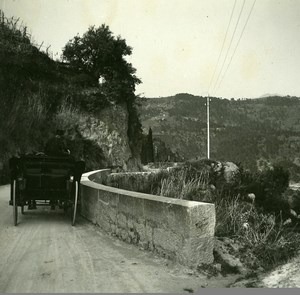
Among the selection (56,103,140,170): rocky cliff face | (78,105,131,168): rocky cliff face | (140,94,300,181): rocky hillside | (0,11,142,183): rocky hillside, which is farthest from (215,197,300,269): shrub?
(140,94,300,181): rocky hillside

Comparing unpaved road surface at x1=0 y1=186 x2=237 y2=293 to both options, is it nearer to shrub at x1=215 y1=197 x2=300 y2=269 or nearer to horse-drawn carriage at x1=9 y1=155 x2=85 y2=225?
horse-drawn carriage at x1=9 y1=155 x2=85 y2=225

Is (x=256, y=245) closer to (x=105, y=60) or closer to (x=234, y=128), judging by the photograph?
(x=105, y=60)

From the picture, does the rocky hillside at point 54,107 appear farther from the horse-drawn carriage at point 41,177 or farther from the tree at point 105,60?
the horse-drawn carriage at point 41,177

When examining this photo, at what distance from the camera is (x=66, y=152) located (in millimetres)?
8984

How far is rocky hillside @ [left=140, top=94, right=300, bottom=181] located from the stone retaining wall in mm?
56717

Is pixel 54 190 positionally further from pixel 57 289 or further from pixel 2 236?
pixel 57 289

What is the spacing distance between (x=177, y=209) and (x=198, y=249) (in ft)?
1.91

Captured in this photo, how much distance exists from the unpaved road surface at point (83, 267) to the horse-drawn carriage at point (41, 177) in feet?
2.59

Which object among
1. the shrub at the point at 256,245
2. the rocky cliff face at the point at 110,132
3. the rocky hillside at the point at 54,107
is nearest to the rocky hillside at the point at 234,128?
the rocky cliff face at the point at 110,132

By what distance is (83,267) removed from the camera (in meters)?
5.52

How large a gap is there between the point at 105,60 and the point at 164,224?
72.4ft

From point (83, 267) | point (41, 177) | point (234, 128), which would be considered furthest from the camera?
point (234, 128)

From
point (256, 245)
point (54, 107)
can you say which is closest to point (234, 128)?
point (54, 107)

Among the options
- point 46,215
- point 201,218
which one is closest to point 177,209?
point 201,218
